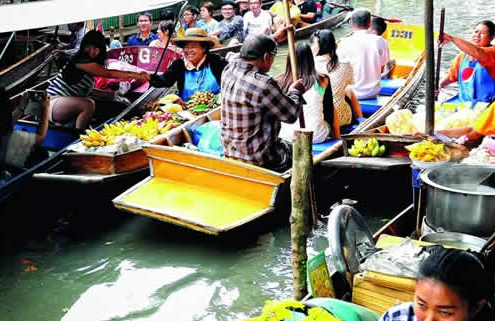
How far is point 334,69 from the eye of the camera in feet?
21.6

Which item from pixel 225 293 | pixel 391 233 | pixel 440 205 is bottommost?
pixel 225 293

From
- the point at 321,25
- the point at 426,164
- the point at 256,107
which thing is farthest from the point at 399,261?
the point at 321,25

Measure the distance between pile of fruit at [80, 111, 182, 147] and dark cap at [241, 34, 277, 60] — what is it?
161 centimetres

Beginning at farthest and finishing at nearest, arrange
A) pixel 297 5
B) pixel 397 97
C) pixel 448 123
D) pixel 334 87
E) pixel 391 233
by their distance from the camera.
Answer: pixel 297 5 → pixel 397 97 → pixel 334 87 → pixel 448 123 → pixel 391 233

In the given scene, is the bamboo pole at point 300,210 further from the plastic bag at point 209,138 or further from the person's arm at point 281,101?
the plastic bag at point 209,138

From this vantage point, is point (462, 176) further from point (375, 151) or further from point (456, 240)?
point (375, 151)

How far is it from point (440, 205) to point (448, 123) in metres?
2.02

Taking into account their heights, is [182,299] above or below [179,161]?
below

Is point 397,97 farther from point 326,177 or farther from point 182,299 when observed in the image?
point 182,299

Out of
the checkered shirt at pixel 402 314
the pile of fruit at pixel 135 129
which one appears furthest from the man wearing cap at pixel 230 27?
the checkered shirt at pixel 402 314

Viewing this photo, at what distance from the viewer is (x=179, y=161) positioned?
5492mm

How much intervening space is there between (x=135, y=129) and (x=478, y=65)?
11.2 ft

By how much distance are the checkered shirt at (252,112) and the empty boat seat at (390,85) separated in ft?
10.4

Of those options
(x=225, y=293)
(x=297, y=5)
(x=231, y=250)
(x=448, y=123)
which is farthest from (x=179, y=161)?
(x=297, y=5)
